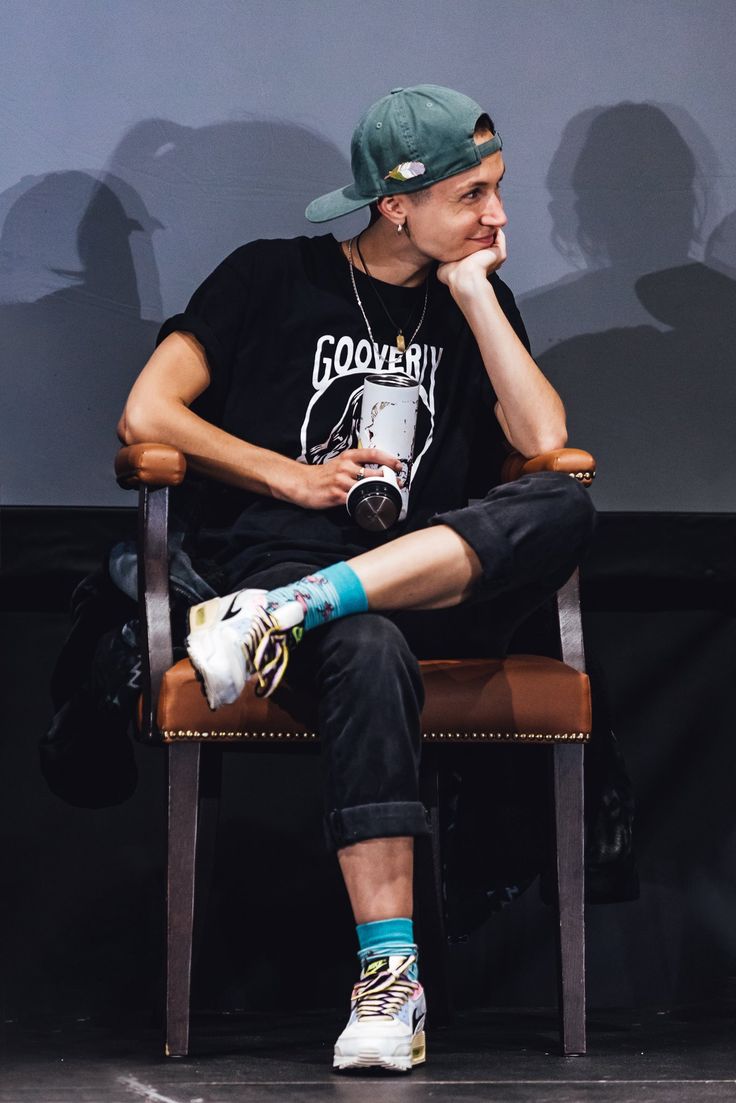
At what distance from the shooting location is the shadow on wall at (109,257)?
8.66 feet

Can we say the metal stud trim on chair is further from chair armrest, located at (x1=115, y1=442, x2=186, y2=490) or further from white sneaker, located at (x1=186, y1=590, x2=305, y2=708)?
chair armrest, located at (x1=115, y1=442, x2=186, y2=490)

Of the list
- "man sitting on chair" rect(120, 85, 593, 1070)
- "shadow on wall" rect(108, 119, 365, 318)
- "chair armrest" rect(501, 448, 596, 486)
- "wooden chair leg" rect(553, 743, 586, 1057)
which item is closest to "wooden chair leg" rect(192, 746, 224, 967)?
"man sitting on chair" rect(120, 85, 593, 1070)

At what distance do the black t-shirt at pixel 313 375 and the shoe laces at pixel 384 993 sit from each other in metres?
0.66

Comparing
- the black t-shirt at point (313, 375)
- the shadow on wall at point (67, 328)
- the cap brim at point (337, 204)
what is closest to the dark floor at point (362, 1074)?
the black t-shirt at point (313, 375)

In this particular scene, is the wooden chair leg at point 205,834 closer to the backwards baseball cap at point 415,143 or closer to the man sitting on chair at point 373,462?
the man sitting on chair at point 373,462

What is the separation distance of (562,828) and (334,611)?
0.43 meters

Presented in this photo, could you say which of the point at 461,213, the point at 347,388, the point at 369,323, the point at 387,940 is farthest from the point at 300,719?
the point at 461,213

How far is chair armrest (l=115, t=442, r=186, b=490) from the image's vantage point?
1913 millimetres

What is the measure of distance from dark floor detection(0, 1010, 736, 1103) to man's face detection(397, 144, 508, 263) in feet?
3.78

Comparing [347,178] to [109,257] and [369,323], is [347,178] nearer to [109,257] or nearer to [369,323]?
[109,257]

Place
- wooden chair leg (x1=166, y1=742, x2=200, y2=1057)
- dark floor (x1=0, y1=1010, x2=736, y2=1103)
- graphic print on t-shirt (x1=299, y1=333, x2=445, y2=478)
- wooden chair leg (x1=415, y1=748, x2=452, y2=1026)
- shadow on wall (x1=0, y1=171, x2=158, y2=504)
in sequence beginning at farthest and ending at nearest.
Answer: shadow on wall (x1=0, y1=171, x2=158, y2=504) < graphic print on t-shirt (x1=299, y1=333, x2=445, y2=478) < wooden chair leg (x1=415, y1=748, x2=452, y2=1026) < wooden chair leg (x1=166, y1=742, x2=200, y2=1057) < dark floor (x1=0, y1=1010, x2=736, y2=1103)

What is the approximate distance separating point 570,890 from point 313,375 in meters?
0.85

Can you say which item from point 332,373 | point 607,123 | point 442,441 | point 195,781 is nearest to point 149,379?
point 332,373

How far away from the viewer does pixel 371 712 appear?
1715 millimetres
